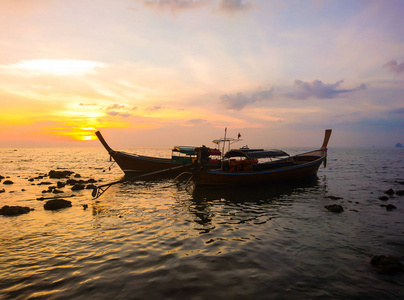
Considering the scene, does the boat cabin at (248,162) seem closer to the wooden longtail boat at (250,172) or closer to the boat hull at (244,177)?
the wooden longtail boat at (250,172)

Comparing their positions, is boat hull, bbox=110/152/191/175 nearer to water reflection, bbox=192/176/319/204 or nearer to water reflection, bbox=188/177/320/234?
water reflection, bbox=192/176/319/204

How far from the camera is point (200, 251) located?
905cm

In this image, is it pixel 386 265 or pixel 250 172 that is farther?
pixel 250 172

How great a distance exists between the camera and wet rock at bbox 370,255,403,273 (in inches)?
296

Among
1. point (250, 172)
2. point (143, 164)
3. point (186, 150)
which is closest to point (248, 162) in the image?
point (250, 172)

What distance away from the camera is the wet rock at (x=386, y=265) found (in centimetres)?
751

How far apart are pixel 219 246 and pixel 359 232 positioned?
7.23m

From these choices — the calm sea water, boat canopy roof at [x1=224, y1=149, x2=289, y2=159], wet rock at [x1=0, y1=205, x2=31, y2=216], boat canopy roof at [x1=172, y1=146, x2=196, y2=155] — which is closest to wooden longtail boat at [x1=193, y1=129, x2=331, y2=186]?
boat canopy roof at [x1=224, y1=149, x2=289, y2=159]

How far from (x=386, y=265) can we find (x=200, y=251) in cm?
637

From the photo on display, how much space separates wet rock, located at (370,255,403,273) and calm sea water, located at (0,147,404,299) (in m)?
0.24

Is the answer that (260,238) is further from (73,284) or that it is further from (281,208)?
(73,284)

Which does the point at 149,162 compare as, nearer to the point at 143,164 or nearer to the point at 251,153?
the point at 143,164

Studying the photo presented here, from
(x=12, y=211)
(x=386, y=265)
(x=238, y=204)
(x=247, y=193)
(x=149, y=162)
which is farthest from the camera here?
(x=149, y=162)

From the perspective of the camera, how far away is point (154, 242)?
32.4 ft
